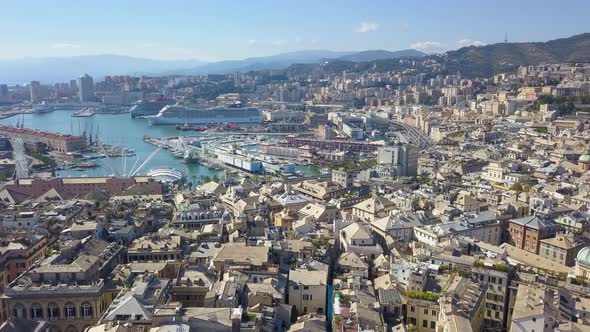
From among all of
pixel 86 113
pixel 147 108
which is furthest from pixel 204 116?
pixel 86 113

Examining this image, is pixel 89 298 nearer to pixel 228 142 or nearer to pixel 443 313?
pixel 443 313

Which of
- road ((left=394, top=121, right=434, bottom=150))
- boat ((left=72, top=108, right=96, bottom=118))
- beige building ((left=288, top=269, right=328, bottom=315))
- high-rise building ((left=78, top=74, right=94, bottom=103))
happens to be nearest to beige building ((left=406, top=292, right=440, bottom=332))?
beige building ((left=288, top=269, right=328, bottom=315))

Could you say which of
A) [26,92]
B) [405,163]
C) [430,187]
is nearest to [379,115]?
[405,163]

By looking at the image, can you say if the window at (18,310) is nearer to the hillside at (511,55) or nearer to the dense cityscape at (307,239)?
the dense cityscape at (307,239)

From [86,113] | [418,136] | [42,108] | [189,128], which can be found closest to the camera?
[418,136]

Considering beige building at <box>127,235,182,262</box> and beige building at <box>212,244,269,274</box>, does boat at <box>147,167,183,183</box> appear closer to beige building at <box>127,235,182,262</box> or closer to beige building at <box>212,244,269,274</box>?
beige building at <box>127,235,182,262</box>

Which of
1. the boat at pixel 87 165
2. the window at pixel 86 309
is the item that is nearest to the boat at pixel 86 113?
the boat at pixel 87 165

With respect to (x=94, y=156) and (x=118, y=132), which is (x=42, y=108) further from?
(x=94, y=156)
